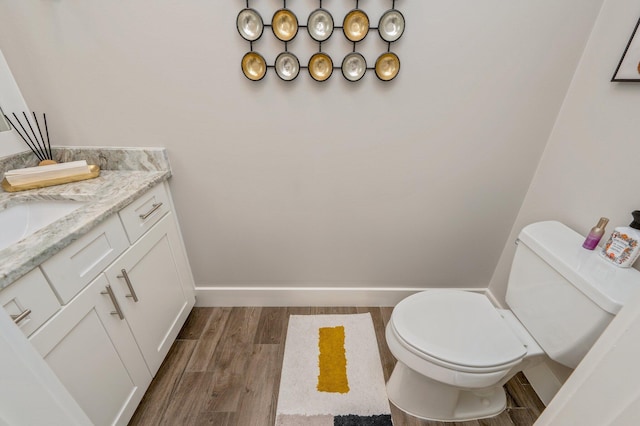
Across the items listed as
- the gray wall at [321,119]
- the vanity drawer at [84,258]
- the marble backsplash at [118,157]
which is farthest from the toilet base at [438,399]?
the marble backsplash at [118,157]

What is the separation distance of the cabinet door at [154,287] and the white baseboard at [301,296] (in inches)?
7.9

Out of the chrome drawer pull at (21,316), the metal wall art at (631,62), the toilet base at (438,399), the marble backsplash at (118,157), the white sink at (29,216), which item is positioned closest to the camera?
the chrome drawer pull at (21,316)

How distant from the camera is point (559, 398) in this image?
0.72 m

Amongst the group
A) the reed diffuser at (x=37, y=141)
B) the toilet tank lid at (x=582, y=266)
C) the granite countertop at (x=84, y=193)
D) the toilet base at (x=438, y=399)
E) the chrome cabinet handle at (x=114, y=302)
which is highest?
the reed diffuser at (x=37, y=141)

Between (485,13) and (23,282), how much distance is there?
176cm

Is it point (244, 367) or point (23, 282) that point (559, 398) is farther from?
point (23, 282)

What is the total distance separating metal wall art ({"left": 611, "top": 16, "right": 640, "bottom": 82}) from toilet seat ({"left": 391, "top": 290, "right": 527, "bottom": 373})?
3.14ft

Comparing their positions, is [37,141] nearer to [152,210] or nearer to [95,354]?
[152,210]

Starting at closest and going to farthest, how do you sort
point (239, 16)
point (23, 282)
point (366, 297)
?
point (23, 282) < point (239, 16) < point (366, 297)

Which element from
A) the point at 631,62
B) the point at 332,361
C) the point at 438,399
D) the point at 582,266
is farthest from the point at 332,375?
the point at 631,62

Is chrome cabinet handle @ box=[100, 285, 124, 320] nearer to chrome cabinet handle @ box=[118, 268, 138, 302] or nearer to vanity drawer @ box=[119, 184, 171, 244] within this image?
chrome cabinet handle @ box=[118, 268, 138, 302]

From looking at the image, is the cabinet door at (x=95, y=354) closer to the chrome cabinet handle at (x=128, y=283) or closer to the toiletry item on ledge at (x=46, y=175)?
the chrome cabinet handle at (x=128, y=283)

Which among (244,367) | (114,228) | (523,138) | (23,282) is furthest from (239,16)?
(244,367)

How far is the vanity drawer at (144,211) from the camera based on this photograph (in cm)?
108
